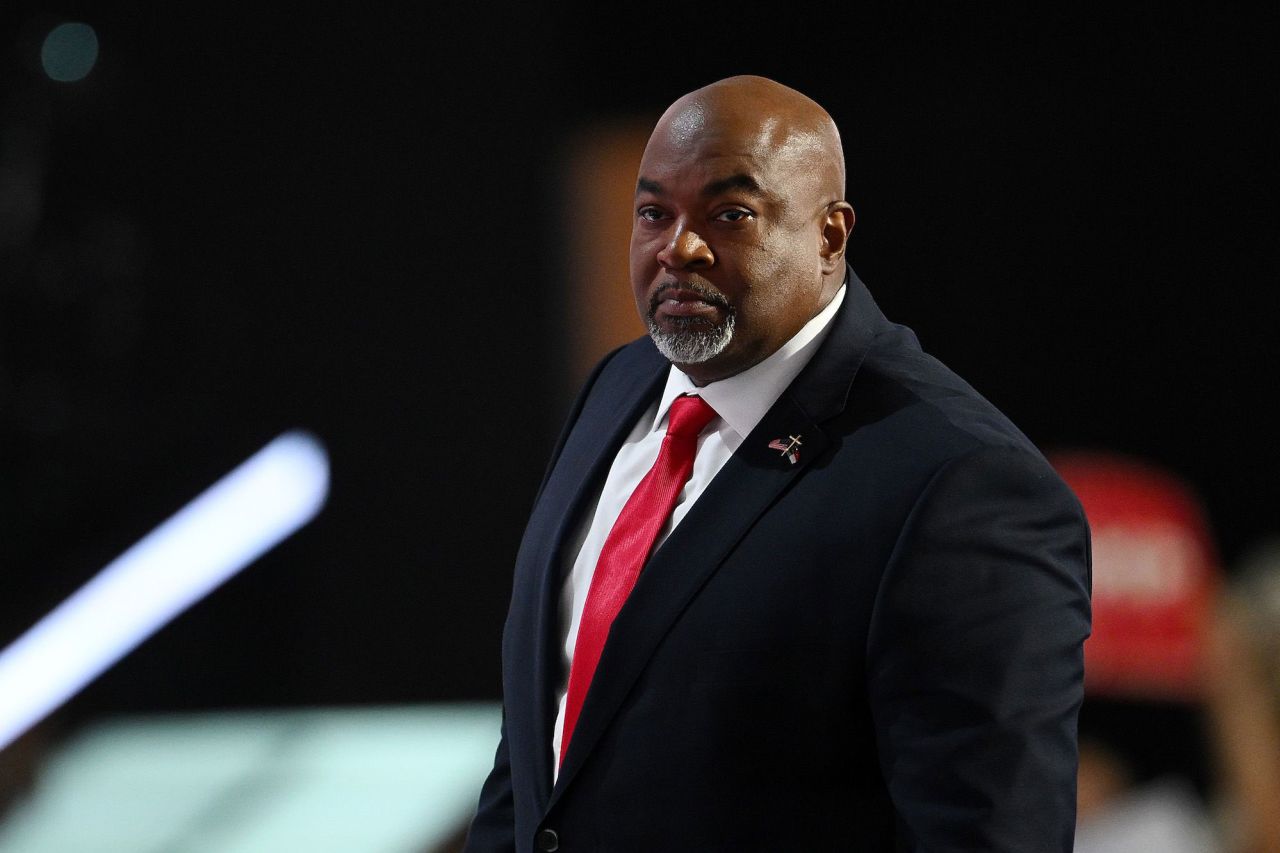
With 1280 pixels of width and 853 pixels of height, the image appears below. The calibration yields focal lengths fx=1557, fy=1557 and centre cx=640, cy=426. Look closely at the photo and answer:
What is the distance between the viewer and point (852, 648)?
1440 millimetres

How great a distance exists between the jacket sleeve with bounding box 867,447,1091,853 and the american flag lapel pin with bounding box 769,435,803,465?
0.52ft

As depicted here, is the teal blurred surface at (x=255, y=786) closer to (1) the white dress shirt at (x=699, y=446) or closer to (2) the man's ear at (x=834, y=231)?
(1) the white dress shirt at (x=699, y=446)

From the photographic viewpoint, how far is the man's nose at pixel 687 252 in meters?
1.51

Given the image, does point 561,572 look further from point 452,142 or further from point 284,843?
point 452,142

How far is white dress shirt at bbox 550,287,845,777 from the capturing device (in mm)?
1599

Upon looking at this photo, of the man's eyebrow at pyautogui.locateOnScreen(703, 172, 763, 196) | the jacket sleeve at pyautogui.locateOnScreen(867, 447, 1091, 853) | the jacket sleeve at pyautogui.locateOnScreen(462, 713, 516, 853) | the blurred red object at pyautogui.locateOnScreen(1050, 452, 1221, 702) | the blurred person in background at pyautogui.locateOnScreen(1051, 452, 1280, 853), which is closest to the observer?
the jacket sleeve at pyautogui.locateOnScreen(867, 447, 1091, 853)

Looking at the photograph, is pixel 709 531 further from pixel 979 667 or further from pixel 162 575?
pixel 162 575

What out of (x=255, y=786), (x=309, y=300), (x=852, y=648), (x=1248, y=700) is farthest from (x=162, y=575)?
(x=852, y=648)

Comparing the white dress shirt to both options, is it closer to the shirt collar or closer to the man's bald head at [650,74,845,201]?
the shirt collar

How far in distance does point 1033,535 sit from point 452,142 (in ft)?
13.6

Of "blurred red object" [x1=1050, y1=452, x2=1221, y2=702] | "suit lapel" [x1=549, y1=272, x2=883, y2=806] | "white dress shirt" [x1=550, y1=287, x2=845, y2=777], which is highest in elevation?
"white dress shirt" [x1=550, y1=287, x2=845, y2=777]

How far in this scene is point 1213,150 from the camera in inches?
167

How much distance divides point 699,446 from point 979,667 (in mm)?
395

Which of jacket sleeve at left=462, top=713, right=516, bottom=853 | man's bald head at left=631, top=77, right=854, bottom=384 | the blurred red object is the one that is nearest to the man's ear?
man's bald head at left=631, top=77, right=854, bottom=384
